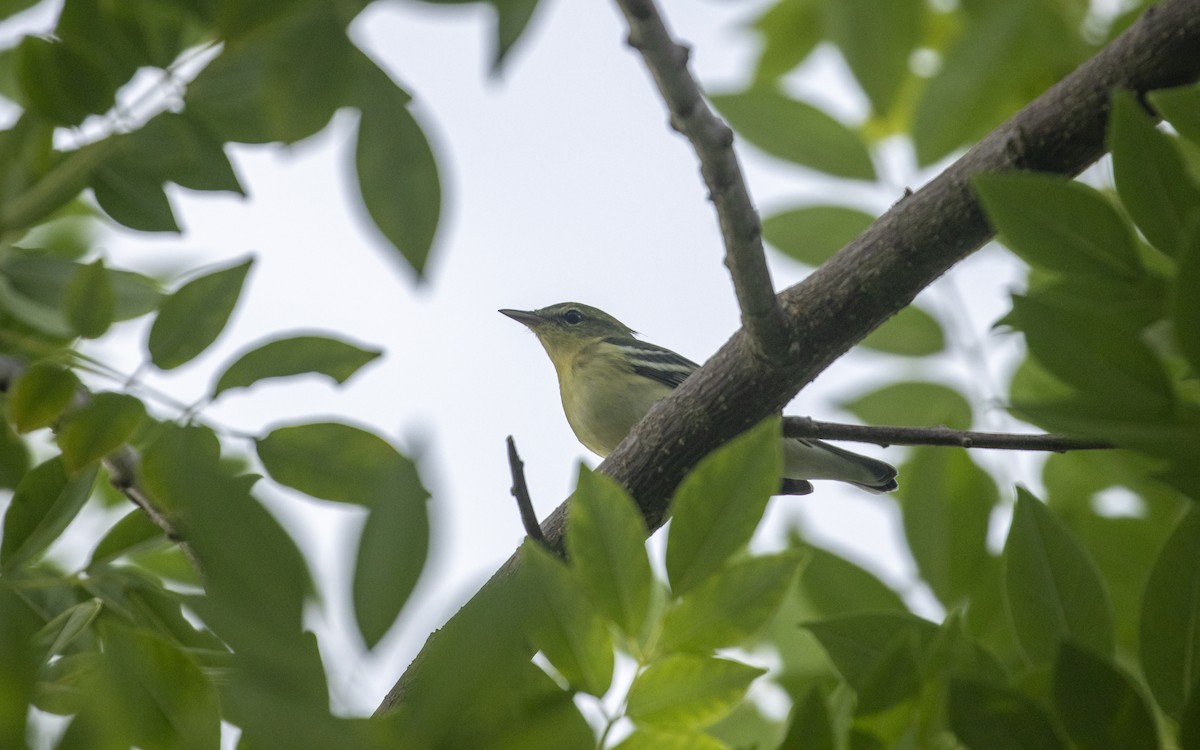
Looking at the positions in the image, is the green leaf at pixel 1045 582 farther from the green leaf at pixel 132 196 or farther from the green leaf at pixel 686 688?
the green leaf at pixel 132 196

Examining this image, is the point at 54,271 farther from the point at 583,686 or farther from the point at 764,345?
the point at 583,686

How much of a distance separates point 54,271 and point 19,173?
2.07 feet

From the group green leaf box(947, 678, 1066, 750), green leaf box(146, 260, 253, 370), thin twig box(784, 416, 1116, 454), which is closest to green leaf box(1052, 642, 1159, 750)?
green leaf box(947, 678, 1066, 750)

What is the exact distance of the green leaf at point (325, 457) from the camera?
95.3 inches

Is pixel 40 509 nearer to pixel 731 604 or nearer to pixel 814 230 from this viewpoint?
pixel 731 604

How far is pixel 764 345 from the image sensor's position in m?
2.86

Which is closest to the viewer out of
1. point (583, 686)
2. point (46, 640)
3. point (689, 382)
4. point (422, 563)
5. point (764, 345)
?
point (422, 563)

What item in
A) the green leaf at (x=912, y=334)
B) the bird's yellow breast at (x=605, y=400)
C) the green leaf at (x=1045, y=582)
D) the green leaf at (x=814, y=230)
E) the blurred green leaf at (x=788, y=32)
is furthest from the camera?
the bird's yellow breast at (x=605, y=400)

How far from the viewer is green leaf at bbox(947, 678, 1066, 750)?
1.55 m

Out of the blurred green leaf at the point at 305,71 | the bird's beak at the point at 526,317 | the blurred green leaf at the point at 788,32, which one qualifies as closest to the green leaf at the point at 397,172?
the blurred green leaf at the point at 305,71

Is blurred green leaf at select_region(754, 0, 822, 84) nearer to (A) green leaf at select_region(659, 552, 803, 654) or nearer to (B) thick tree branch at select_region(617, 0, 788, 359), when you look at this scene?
(B) thick tree branch at select_region(617, 0, 788, 359)

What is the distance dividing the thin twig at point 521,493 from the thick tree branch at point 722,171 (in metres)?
0.75

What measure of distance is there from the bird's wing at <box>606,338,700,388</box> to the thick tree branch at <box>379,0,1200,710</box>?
3.69 meters

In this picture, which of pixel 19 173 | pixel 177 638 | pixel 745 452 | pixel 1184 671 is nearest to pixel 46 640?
pixel 177 638
